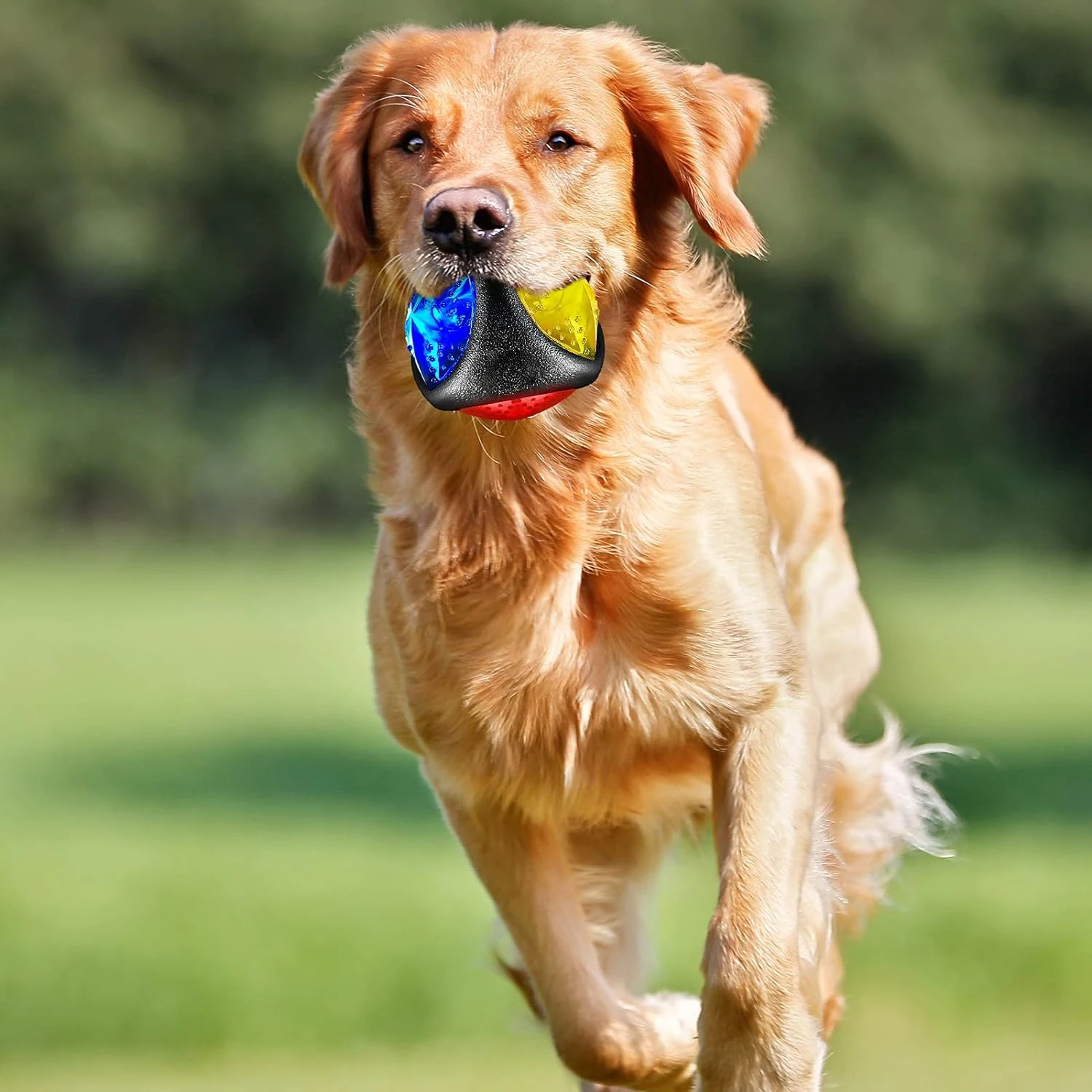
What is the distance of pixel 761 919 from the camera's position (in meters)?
3.90

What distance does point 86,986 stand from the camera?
859 cm

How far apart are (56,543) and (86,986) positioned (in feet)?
69.0

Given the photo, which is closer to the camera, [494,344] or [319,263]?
[494,344]

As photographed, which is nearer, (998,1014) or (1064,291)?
(998,1014)

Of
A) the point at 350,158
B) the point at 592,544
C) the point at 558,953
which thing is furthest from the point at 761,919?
the point at 350,158

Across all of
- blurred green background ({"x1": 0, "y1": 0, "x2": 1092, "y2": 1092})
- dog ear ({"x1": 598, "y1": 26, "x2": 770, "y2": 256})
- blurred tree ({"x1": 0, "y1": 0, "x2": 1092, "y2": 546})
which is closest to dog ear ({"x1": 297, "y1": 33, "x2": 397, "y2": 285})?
dog ear ({"x1": 598, "y1": 26, "x2": 770, "y2": 256})

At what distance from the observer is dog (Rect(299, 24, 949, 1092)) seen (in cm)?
397

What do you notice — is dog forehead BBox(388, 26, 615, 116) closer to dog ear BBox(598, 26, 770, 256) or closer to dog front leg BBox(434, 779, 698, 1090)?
dog ear BBox(598, 26, 770, 256)

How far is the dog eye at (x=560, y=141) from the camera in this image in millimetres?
4094

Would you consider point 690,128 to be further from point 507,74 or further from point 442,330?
point 442,330

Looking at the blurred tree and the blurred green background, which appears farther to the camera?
the blurred tree

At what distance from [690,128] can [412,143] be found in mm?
612

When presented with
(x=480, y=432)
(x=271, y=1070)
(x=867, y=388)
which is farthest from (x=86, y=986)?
(x=867, y=388)

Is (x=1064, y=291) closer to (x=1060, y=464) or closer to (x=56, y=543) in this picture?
(x=1060, y=464)
